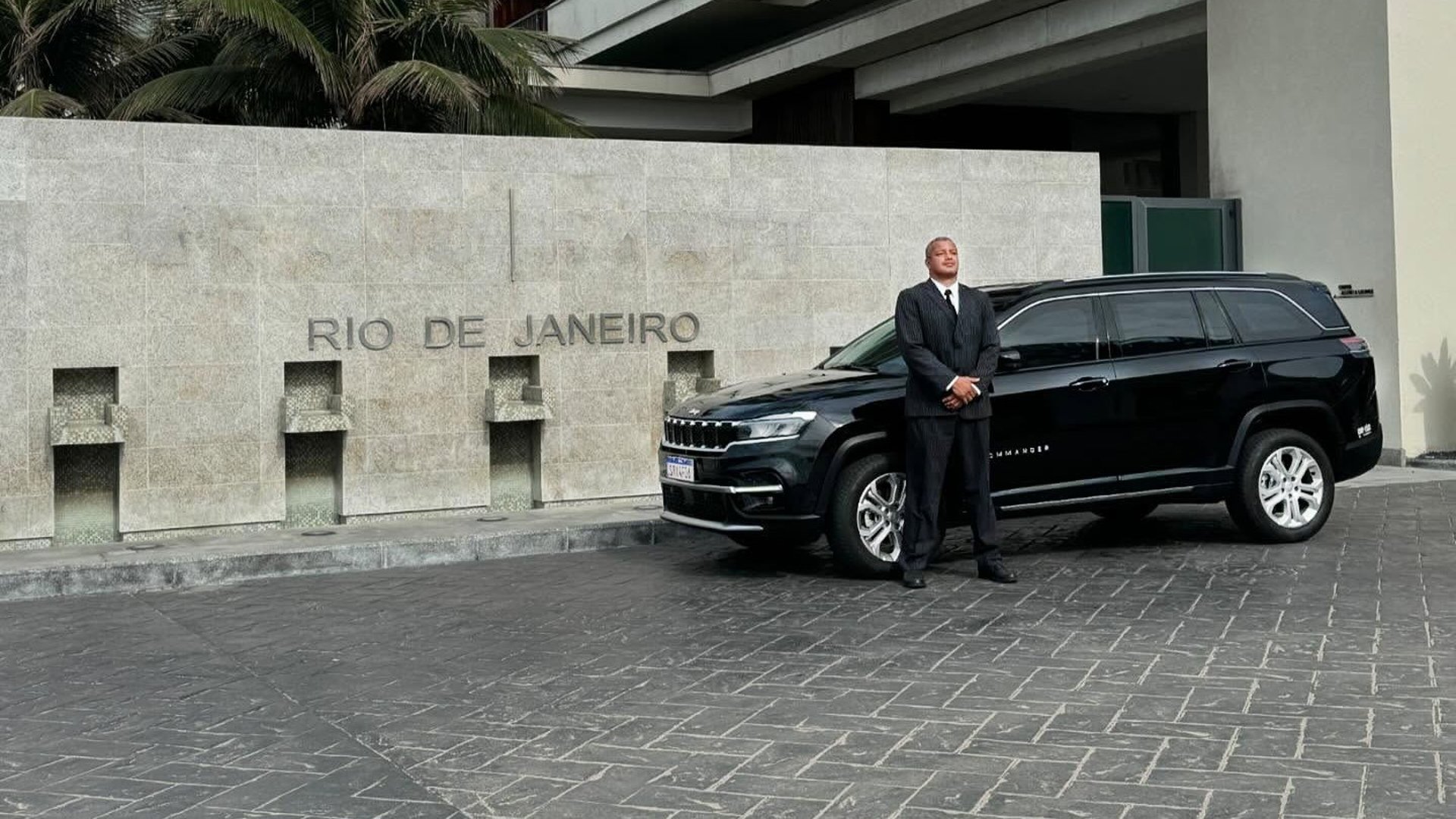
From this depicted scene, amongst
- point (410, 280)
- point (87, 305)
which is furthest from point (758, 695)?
point (87, 305)

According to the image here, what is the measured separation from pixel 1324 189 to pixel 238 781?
14.4 meters

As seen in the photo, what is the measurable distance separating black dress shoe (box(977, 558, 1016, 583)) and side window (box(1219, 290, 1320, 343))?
2.64 meters

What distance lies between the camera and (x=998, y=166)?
15297 millimetres

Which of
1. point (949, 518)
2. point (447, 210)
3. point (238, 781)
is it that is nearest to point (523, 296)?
point (447, 210)

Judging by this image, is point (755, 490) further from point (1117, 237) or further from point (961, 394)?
point (1117, 237)

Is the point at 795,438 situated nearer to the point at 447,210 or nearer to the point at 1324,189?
the point at 447,210

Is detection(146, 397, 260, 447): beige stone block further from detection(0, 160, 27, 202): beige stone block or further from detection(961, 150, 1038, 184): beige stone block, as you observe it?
detection(961, 150, 1038, 184): beige stone block

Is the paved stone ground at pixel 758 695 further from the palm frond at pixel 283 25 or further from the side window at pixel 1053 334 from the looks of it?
the palm frond at pixel 283 25

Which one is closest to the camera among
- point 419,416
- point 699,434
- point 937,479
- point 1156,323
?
point 937,479

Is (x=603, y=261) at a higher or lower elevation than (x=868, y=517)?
higher

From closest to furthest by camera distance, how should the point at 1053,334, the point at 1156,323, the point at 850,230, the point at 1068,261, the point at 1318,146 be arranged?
the point at 1053,334 < the point at 1156,323 < the point at 850,230 < the point at 1068,261 < the point at 1318,146

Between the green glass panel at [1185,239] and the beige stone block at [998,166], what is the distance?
2.63 metres

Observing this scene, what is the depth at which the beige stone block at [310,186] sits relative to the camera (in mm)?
12391

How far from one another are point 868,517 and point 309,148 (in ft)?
18.6
